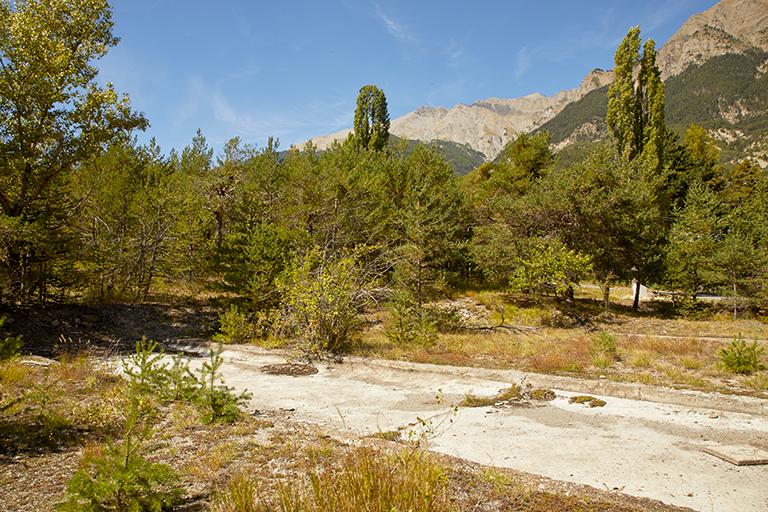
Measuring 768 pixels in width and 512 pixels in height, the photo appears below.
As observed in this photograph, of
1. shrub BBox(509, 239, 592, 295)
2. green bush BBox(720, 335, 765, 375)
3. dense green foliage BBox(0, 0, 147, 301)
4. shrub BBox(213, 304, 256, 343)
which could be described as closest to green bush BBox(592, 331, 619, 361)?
green bush BBox(720, 335, 765, 375)

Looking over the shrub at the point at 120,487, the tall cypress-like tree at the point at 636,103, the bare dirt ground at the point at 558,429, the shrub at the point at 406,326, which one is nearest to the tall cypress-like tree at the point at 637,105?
the tall cypress-like tree at the point at 636,103

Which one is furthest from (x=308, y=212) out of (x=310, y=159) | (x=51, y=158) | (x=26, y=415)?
(x=26, y=415)

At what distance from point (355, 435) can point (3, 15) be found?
640 inches

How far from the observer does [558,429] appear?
6.49 m

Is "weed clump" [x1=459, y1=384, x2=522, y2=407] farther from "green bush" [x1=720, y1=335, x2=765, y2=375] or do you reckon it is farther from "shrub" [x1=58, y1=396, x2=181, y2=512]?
"green bush" [x1=720, y1=335, x2=765, y2=375]

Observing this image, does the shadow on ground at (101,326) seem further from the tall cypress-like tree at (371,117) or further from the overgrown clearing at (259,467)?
the tall cypress-like tree at (371,117)

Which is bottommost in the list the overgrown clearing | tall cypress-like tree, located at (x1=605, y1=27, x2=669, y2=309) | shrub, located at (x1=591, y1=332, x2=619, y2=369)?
the overgrown clearing

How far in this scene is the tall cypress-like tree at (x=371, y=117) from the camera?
4512 centimetres

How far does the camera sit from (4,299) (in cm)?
1392

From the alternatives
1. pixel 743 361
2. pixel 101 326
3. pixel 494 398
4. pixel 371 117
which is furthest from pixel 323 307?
pixel 371 117

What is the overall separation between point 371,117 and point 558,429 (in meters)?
43.7

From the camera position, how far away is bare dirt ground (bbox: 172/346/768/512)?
4.74m

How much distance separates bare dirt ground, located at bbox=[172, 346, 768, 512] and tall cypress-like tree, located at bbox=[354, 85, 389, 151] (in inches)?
1503

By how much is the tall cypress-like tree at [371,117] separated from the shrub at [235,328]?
33355 mm
